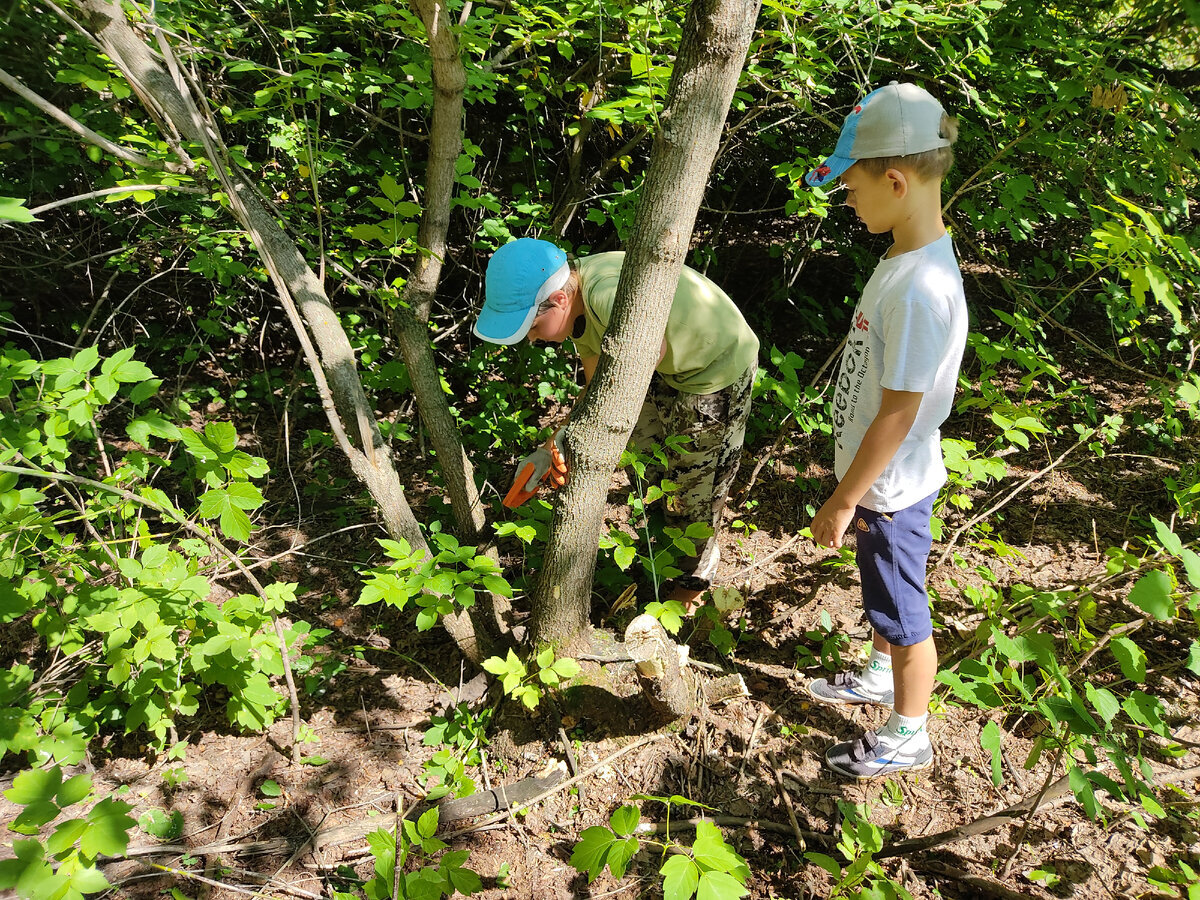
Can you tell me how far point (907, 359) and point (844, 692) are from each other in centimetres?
132

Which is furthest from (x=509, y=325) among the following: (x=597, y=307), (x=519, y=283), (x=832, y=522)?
(x=832, y=522)

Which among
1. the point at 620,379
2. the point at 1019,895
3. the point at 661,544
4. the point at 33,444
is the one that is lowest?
the point at 1019,895

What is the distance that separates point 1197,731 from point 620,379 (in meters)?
2.38

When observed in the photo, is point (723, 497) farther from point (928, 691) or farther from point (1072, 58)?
point (1072, 58)

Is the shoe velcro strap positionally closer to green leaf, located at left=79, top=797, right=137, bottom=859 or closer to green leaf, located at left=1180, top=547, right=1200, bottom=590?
green leaf, located at left=1180, top=547, right=1200, bottom=590

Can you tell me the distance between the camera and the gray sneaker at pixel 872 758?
2049mm

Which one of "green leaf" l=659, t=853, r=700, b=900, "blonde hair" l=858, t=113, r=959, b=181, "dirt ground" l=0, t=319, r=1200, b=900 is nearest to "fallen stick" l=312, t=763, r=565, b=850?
"dirt ground" l=0, t=319, r=1200, b=900

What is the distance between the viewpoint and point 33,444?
168 centimetres

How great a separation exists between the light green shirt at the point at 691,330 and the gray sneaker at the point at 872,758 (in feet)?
4.13

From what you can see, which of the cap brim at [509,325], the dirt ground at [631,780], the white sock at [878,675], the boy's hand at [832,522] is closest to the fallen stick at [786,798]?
the dirt ground at [631,780]

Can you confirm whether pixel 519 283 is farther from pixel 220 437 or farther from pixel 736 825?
pixel 736 825

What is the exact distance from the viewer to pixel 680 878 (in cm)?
133

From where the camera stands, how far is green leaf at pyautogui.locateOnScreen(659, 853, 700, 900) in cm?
131

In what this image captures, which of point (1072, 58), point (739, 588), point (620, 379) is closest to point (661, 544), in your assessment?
point (739, 588)
